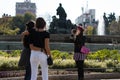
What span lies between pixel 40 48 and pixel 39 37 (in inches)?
8.7

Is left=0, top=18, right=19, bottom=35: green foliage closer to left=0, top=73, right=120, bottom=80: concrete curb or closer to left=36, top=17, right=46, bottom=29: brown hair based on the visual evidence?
left=0, top=73, right=120, bottom=80: concrete curb

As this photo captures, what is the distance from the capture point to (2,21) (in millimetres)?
90875

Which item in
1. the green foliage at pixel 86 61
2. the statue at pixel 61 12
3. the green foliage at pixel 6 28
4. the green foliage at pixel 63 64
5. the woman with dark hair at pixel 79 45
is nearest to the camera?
the woman with dark hair at pixel 79 45

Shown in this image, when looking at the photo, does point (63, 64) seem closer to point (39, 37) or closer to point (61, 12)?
point (39, 37)

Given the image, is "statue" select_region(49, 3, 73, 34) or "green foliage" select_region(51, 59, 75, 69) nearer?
"green foliage" select_region(51, 59, 75, 69)

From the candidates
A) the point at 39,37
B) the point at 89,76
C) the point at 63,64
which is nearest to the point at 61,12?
the point at 63,64

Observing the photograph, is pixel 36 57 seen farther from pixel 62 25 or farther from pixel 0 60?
pixel 62 25

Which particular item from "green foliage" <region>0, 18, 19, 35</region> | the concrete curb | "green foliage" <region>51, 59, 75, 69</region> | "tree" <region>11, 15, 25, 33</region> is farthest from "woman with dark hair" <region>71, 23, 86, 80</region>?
"tree" <region>11, 15, 25, 33</region>

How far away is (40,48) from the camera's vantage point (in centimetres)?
886

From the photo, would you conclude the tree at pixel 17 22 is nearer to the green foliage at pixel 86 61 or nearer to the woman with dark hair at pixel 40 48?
the green foliage at pixel 86 61

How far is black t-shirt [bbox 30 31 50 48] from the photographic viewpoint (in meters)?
8.86

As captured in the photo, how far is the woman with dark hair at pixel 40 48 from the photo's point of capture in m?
8.75

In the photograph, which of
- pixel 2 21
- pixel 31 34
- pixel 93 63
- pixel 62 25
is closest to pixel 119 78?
pixel 93 63

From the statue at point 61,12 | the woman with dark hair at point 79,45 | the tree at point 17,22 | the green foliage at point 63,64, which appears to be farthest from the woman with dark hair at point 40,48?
the tree at point 17,22
